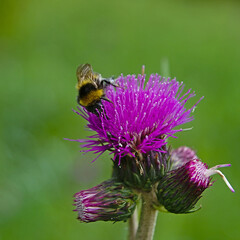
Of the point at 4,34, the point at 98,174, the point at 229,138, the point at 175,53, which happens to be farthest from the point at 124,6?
the point at 98,174

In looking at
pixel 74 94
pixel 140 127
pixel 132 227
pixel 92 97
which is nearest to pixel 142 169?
pixel 140 127

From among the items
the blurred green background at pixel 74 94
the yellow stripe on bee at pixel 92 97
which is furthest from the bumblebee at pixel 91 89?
the blurred green background at pixel 74 94

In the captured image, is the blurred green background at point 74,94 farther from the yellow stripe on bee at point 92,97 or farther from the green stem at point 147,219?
the yellow stripe on bee at point 92,97

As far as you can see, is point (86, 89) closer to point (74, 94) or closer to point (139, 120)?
point (139, 120)

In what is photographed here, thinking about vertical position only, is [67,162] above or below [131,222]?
above

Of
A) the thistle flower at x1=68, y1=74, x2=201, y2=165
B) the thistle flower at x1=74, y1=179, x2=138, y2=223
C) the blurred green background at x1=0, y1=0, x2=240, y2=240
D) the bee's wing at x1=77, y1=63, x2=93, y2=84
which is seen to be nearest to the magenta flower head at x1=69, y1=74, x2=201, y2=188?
the thistle flower at x1=68, y1=74, x2=201, y2=165

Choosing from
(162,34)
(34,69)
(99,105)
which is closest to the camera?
(99,105)

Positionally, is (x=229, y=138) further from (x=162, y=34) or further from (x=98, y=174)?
(x=162, y=34)
